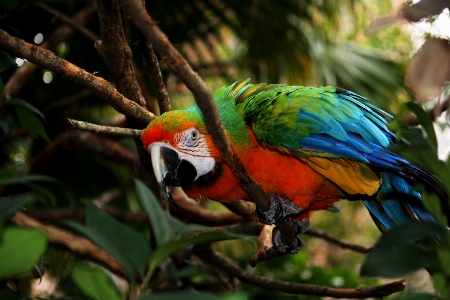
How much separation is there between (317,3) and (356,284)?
1.28 m

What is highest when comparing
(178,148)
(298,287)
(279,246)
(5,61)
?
(5,61)

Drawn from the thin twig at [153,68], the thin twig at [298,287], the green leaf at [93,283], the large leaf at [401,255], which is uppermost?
the thin twig at [153,68]

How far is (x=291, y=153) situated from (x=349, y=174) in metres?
0.15

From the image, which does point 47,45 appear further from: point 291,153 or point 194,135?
point 291,153

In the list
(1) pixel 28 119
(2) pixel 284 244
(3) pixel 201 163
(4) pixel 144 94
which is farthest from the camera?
(4) pixel 144 94

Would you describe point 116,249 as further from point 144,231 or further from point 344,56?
point 344,56

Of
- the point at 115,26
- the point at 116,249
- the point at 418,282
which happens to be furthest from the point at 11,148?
the point at 418,282

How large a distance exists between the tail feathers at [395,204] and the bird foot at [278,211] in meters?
0.23

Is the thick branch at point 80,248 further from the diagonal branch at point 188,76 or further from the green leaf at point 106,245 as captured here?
the green leaf at point 106,245

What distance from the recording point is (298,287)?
1.21 metres

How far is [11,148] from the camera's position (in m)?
2.17

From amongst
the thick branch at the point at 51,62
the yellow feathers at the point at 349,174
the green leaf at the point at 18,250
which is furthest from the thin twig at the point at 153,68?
the green leaf at the point at 18,250

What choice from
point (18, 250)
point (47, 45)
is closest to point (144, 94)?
point (47, 45)

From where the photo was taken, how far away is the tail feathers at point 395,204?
110cm
